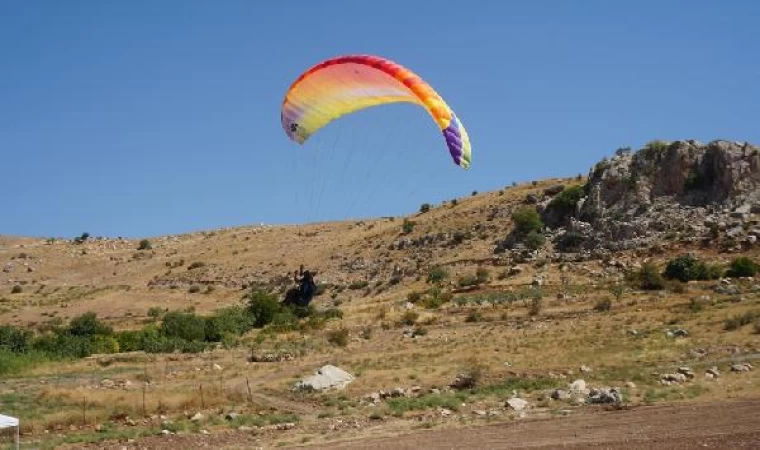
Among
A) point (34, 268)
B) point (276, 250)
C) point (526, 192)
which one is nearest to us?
point (526, 192)

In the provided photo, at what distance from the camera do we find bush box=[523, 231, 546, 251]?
48875 mm

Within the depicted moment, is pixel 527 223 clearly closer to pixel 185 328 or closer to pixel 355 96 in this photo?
pixel 185 328

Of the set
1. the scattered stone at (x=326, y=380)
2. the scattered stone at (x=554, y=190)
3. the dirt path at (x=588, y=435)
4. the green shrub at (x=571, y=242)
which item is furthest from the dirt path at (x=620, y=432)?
the scattered stone at (x=554, y=190)

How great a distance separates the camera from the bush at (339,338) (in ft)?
107

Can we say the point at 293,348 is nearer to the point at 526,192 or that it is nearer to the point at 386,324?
the point at 386,324

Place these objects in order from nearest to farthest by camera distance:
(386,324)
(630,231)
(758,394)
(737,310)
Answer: (758,394)
(737,310)
(386,324)
(630,231)

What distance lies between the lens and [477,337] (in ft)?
101

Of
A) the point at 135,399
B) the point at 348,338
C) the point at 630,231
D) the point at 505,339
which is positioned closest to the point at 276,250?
the point at 630,231

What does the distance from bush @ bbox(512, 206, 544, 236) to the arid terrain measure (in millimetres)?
121

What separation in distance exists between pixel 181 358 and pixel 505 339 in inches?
481

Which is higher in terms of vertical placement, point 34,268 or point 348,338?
point 34,268

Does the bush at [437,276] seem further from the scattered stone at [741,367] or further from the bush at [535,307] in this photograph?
the scattered stone at [741,367]

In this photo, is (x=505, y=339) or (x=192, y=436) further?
(x=505, y=339)

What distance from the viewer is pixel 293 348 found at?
3281 centimetres
